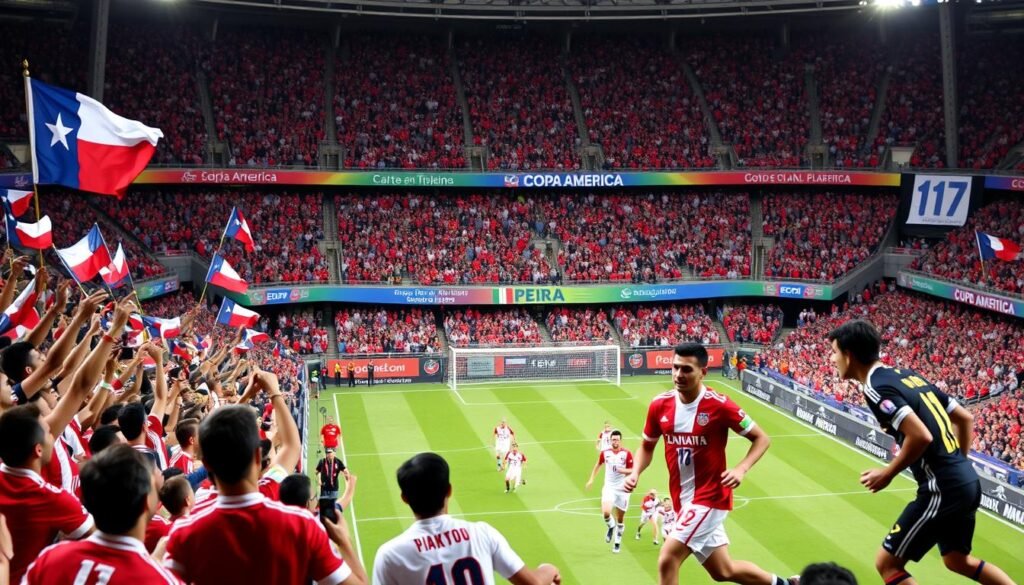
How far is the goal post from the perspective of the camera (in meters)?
45.7

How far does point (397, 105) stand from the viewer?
178 feet

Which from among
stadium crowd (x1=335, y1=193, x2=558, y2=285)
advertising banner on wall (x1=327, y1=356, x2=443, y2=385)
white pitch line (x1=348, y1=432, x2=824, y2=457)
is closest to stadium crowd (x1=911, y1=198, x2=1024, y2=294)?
white pitch line (x1=348, y1=432, x2=824, y2=457)

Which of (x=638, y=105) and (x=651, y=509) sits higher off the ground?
(x=638, y=105)

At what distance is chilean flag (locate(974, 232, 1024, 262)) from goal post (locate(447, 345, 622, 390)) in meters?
15.6

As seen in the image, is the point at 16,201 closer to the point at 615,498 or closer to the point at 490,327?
the point at 615,498

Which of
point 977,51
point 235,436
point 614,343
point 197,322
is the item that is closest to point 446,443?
point 197,322

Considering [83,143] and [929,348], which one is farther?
[929,348]

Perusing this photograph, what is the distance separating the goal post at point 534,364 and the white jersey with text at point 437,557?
3920 centimetres

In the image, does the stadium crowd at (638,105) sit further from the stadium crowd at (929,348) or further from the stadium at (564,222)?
the stadium crowd at (929,348)

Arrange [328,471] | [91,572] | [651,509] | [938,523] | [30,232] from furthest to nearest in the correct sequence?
[651,509], [328,471], [30,232], [938,523], [91,572]

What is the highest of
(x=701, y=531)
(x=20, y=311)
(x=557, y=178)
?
(x=557, y=178)

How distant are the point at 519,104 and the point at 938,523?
49289mm

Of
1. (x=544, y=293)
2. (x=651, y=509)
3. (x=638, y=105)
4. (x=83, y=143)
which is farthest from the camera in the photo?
(x=638, y=105)

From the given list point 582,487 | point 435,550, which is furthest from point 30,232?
point 582,487
